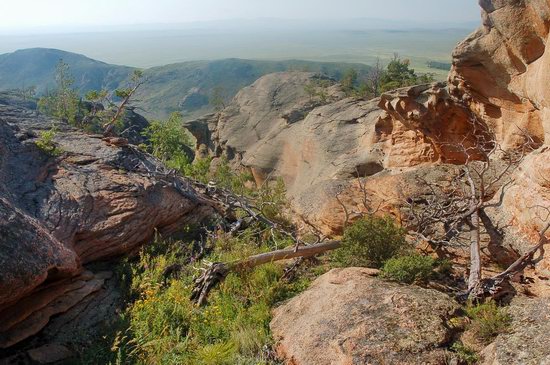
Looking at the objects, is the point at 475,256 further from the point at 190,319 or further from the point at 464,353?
the point at 190,319

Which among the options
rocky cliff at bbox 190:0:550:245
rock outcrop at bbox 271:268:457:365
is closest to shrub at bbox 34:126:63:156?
rocky cliff at bbox 190:0:550:245

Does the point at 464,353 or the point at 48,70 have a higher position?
the point at 48,70

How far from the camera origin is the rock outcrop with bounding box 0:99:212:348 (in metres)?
6.33

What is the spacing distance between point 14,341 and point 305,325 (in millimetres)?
4218

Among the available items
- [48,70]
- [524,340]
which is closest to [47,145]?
[524,340]

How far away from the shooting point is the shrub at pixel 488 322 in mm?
5301

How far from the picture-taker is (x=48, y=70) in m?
178

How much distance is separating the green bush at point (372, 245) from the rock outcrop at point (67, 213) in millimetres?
4689

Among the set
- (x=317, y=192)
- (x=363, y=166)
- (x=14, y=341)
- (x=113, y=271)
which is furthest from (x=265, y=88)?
(x=14, y=341)

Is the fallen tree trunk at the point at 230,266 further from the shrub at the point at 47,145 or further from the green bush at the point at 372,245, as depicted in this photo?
the shrub at the point at 47,145

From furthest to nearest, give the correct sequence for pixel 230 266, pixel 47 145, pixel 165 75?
1. pixel 165 75
2. pixel 47 145
3. pixel 230 266

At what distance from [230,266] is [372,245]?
270cm

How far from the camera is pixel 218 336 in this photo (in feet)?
21.6

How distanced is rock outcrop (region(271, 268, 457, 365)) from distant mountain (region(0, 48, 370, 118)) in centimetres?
11264
